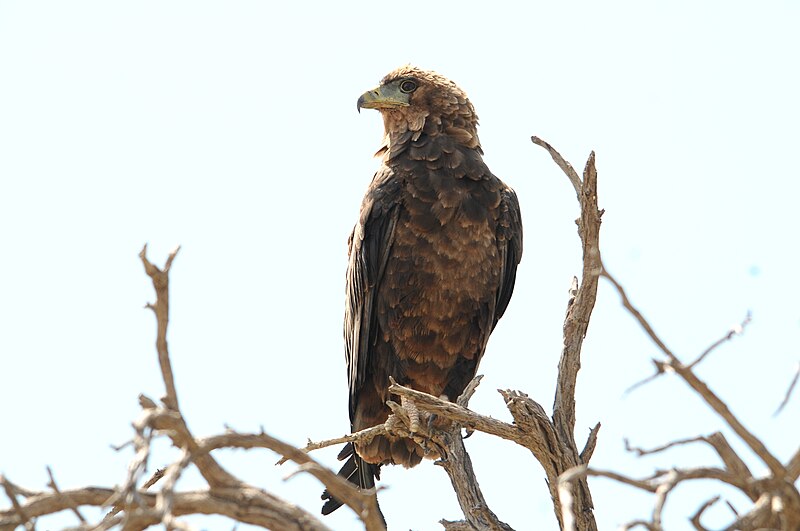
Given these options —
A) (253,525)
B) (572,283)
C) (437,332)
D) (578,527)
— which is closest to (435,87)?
(437,332)

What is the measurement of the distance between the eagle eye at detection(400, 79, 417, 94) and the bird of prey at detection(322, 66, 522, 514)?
0.38 meters

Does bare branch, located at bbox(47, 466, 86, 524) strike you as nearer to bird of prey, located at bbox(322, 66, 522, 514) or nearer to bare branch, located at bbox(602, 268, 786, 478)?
bare branch, located at bbox(602, 268, 786, 478)

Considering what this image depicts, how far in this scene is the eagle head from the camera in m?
6.12

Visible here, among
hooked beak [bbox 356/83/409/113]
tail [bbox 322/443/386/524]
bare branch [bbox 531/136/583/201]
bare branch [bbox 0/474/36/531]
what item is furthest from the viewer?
hooked beak [bbox 356/83/409/113]

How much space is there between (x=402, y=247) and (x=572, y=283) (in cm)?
141

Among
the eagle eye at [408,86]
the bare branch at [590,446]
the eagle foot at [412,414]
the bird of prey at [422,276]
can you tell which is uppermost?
the eagle eye at [408,86]

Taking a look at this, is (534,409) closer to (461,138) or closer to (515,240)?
(515,240)

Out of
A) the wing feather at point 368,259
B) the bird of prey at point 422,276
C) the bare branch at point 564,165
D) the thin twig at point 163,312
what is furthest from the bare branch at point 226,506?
the wing feather at point 368,259

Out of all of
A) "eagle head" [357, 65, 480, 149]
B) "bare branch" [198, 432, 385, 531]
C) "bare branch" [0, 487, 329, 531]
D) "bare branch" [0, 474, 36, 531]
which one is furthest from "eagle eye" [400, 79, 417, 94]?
"bare branch" [0, 474, 36, 531]

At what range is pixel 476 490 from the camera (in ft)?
15.7

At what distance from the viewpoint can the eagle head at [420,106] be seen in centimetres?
612

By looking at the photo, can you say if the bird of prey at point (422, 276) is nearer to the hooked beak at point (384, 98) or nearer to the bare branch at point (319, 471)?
the hooked beak at point (384, 98)

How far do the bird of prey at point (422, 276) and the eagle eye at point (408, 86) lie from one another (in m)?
0.38

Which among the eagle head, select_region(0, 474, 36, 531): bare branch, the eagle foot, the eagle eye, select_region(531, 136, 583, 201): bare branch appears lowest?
select_region(0, 474, 36, 531): bare branch
